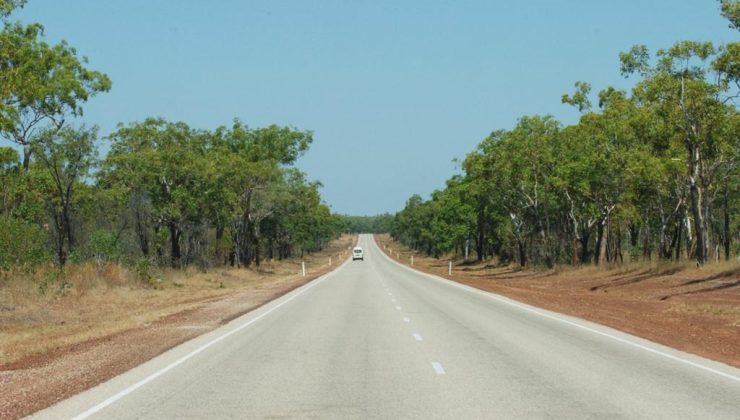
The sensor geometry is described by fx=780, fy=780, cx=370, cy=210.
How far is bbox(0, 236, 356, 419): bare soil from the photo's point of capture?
1113 cm

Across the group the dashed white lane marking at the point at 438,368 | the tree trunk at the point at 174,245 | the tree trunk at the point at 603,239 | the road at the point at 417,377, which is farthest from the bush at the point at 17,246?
the tree trunk at the point at 603,239

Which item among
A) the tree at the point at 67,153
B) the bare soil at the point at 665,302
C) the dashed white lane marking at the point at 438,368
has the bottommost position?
the bare soil at the point at 665,302

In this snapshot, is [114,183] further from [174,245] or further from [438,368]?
[438,368]

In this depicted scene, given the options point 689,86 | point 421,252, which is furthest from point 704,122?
point 421,252

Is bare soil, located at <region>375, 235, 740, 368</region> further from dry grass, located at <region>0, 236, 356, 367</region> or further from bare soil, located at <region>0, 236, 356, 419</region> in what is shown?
dry grass, located at <region>0, 236, 356, 367</region>

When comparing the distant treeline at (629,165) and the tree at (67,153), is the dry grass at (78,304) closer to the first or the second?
the tree at (67,153)

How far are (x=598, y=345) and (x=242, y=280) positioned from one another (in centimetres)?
4416

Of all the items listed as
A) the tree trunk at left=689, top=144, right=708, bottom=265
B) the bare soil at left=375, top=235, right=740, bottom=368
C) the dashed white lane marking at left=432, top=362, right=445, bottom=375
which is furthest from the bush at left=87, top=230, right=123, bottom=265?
the dashed white lane marking at left=432, top=362, right=445, bottom=375

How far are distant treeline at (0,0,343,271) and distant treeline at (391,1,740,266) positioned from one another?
66.0 feet

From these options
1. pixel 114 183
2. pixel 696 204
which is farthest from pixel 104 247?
pixel 696 204

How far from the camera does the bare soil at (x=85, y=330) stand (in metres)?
11.1

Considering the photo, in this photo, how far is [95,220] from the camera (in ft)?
171

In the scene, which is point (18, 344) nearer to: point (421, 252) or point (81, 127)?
point (81, 127)

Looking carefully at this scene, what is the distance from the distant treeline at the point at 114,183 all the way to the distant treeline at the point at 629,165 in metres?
20.1
